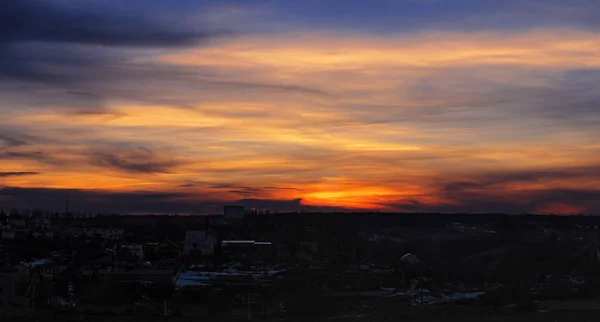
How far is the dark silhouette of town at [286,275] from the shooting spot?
40.3m

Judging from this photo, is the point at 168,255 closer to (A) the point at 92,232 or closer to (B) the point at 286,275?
(B) the point at 286,275

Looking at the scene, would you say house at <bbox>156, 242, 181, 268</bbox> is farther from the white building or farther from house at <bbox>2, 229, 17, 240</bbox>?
house at <bbox>2, 229, 17, 240</bbox>

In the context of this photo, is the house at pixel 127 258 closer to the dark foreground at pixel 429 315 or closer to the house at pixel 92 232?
the dark foreground at pixel 429 315

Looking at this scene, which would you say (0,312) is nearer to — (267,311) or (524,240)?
(267,311)

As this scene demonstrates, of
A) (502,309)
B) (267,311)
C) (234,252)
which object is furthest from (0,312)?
(234,252)

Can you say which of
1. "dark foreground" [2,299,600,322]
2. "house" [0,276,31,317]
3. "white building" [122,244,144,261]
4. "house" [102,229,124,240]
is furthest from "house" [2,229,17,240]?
"dark foreground" [2,299,600,322]

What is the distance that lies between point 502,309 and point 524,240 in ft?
196

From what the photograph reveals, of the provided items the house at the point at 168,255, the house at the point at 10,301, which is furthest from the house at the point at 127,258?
the house at the point at 10,301

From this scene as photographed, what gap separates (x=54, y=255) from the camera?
2768 inches

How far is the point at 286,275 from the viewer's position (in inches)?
2119

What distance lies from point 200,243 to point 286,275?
29059mm

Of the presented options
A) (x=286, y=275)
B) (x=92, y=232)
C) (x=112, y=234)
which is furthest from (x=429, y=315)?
(x=92, y=232)

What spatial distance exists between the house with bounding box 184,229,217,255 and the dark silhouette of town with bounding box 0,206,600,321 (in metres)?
0.21

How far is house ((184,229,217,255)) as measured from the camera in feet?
256
